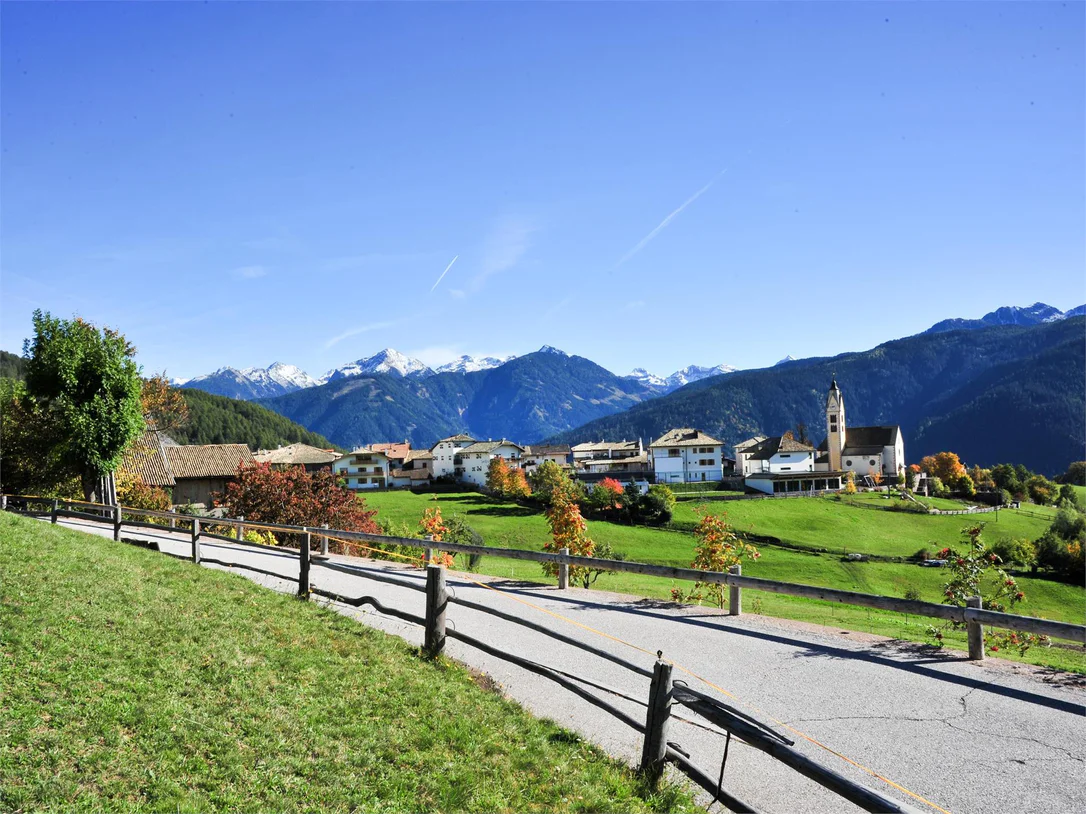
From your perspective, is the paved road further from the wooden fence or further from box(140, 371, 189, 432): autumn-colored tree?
box(140, 371, 189, 432): autumn-colored tree

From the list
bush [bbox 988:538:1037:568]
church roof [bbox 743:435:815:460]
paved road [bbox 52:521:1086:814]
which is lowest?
bush [bbox 988:538:1037:568]

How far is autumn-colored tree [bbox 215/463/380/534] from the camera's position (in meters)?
30.2

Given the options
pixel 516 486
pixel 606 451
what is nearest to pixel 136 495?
pixel 516 486

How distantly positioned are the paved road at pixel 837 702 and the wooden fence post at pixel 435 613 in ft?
2.36

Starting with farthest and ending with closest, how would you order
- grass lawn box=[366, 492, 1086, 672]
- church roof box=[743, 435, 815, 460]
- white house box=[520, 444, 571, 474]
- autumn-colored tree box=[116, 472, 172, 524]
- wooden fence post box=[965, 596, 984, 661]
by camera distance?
1. white house box=[520, 444, 571, 474]
2. church roof box=[743, 435, 815, 460]
3. grass lawn box=[366, 492, 1086, 672]
4. autumn-colored tree box=[116, 472, 172, 524]
5. wooden fence post box=[965, 596, 984, 661]

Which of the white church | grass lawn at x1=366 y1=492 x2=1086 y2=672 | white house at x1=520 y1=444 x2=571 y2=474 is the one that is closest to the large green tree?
grass lawn at x1=366 y1=492 x2=1086 y2=672

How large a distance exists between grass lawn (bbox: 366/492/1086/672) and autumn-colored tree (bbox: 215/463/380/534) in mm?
8235

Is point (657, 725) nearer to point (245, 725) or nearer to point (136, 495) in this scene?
point (245, 725)

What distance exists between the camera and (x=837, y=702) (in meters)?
Result: 8.06

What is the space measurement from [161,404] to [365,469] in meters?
72.7

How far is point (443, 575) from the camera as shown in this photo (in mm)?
9352

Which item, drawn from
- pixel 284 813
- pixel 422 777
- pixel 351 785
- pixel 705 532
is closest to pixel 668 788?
pixel 422 777

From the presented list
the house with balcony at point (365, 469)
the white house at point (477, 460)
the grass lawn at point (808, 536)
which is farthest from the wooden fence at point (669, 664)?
the white house at point (477, 460)

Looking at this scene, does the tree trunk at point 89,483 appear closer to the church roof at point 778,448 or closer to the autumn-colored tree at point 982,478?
the church roof at point 778,448
